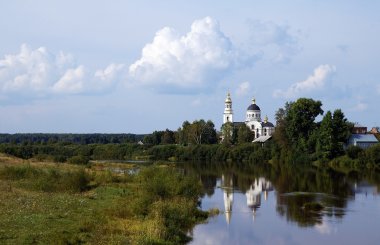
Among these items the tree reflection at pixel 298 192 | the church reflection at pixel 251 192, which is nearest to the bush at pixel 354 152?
the tree reflection at pixel 298 192

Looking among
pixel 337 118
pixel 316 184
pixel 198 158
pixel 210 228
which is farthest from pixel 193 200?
pixel 198 158

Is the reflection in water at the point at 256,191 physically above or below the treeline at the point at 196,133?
below

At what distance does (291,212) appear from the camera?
34.3m

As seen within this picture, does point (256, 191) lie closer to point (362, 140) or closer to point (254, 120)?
point (362, 140)

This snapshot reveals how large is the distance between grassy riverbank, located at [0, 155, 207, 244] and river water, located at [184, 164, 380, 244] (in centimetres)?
217

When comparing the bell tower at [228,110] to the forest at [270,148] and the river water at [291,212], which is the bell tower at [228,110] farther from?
the river water at [291,212]

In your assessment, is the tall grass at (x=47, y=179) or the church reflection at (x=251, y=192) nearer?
the tall grass at (x=47, y=179)

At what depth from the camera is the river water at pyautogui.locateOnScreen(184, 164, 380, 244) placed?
26766 millimetres

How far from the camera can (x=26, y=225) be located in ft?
68.9

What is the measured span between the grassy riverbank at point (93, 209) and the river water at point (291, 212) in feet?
7.12

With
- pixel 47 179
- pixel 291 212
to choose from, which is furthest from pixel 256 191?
pixel 47 179

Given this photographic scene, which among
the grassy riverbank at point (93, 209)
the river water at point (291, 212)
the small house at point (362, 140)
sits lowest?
the river water at point (291, 212)

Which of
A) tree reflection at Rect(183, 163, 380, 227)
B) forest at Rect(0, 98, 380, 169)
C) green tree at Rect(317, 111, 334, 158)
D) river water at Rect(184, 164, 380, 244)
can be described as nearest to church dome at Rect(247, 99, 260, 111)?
forest at Rect(0, 98, 380, 169)

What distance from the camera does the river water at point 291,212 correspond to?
26766 millimetres
